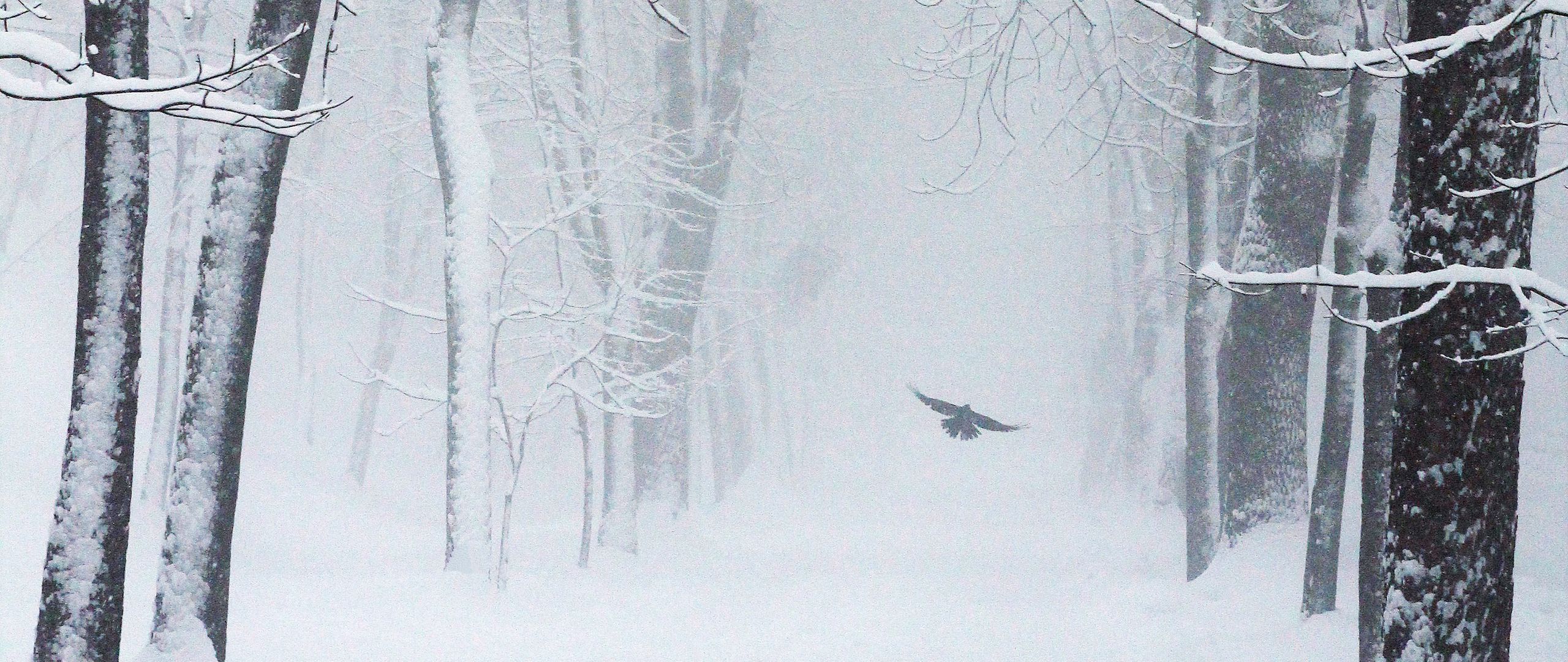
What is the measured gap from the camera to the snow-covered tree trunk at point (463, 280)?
1130cm

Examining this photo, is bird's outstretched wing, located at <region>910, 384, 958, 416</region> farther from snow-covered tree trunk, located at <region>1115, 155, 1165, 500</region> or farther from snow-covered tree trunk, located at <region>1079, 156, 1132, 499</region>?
snow-covered tree trunk, located at <region>1079, 156, 1132, 499</region>

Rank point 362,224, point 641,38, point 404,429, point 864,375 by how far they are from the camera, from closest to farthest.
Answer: point 641,38, point 362,224, point 404,429, point 864,375

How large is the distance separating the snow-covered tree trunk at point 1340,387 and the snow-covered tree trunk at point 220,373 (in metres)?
6.77

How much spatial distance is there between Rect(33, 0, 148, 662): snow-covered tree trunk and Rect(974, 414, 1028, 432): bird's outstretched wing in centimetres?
476

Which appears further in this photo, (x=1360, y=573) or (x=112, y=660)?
(x=1360, y=573)

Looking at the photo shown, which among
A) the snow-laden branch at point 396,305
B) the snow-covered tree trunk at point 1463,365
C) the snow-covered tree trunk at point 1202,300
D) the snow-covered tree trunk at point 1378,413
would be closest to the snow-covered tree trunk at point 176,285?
the snow-laden branch at point 396,305

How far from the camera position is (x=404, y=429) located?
1366 inches

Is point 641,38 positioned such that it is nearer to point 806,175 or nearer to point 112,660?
point 806,175

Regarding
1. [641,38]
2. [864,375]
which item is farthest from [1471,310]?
[864,375]

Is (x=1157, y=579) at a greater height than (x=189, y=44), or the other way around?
(x=189, y=44)

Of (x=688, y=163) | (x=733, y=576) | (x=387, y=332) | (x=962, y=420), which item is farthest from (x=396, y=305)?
(x=387, y=332)

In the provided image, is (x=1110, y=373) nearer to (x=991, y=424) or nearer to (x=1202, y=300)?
(x=1202, y=300)

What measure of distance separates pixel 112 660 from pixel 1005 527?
1914 centimetres

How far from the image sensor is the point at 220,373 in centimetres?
659
